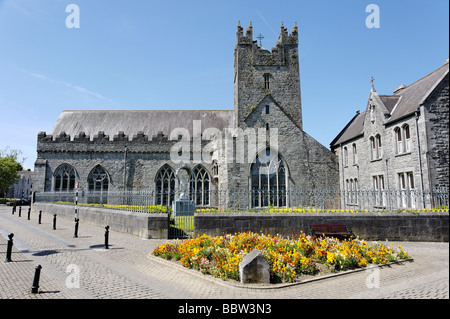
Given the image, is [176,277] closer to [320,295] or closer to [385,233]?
[320,295]

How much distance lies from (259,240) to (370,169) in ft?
48.5

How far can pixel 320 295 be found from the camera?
6004mm

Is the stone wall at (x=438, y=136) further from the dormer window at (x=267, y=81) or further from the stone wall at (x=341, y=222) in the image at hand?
the dormer window at (x=267, y=81)

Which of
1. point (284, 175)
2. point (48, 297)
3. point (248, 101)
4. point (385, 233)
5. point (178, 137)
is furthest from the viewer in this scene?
point (178, 137)

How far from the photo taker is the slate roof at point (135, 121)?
103ft

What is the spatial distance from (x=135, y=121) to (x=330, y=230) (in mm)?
26702

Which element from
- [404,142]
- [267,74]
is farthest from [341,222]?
[267,74]

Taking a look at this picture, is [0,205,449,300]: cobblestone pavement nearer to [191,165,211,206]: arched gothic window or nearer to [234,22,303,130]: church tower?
[191,165,211,206]: arched gothic window

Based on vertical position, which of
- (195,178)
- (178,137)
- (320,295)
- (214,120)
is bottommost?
(320,295)

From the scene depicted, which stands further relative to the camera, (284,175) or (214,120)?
(214,120)

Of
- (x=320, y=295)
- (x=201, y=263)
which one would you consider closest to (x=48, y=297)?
(x=201, y=263)

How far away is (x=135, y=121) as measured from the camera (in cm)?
3259

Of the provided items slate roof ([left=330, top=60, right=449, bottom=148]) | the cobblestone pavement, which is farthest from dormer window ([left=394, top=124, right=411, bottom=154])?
the cobblestone pavement

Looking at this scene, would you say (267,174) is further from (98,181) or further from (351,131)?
(98,181)
